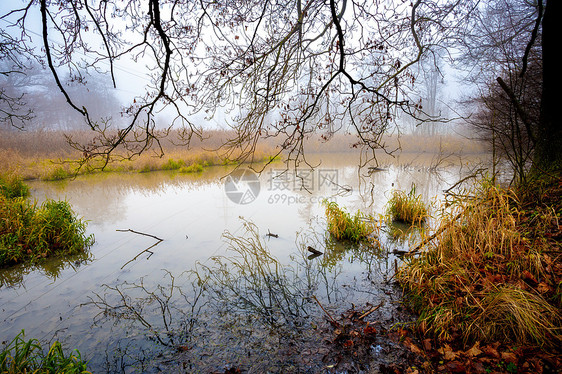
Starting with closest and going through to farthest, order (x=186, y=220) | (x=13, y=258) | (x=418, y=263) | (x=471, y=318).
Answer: (x=471, y=318)
(x=418, y=263)
(x=13, y=258)
(x=186, y=220)

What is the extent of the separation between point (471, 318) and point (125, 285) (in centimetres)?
437

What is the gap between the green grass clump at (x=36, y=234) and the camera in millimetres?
4785

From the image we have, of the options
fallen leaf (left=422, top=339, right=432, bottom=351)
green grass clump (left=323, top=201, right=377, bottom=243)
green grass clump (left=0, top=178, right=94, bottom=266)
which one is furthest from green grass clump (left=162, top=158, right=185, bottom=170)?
fallen leaf (left=422, top=339, right=432, bottom=351)

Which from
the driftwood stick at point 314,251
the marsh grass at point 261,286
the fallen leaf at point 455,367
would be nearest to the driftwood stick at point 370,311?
the marsh grass at point 261,286

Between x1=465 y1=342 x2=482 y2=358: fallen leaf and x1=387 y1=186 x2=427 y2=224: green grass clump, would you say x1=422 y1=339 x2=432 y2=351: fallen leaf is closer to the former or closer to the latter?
x1=465 y1=342 x2=482 y2=358: fallen leaf

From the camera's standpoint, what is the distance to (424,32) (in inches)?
206

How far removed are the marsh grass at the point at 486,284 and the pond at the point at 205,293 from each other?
1.40 ft

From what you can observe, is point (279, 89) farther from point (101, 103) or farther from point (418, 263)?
point (101, 103)

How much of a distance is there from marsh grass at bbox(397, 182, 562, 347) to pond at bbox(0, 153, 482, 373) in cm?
43

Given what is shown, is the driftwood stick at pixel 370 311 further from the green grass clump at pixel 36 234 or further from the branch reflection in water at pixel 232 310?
the green grass clump at pixel 36 234

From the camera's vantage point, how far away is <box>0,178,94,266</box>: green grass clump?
188 inches

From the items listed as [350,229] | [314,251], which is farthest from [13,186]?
[350,229]

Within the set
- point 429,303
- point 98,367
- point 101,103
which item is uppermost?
point 101,103

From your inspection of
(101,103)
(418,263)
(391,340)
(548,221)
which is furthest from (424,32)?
(101,103)
